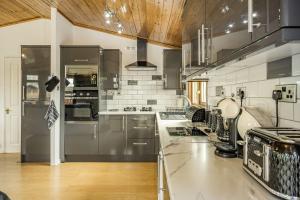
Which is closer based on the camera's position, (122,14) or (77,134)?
(122,14)

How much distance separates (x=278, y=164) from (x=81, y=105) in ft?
12.9

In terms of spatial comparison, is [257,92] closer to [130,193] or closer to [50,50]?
[130,193]

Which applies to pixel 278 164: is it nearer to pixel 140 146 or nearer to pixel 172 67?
pixel 140 146

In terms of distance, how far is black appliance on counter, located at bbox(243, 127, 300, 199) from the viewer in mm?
813

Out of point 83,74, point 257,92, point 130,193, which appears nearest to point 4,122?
point 83,74

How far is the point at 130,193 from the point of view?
10.1ft

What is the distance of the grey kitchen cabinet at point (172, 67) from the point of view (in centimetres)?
486

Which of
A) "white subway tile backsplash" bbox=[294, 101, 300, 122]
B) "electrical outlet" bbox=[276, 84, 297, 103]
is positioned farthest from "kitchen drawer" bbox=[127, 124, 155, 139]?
"white subway tile backsplash" bbox=[294, 101, 300, 122]

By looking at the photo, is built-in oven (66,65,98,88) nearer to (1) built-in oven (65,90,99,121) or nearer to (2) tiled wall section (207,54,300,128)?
(1) built-in oven (65,90,99,121)

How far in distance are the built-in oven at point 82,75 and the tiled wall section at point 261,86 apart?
8.36ft

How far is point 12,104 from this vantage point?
5.19m

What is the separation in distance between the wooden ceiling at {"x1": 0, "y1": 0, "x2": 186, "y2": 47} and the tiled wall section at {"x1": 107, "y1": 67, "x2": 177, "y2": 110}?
2.63ft

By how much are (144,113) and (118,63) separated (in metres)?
1.10

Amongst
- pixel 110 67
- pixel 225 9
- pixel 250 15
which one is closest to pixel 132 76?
pixel 110 67
